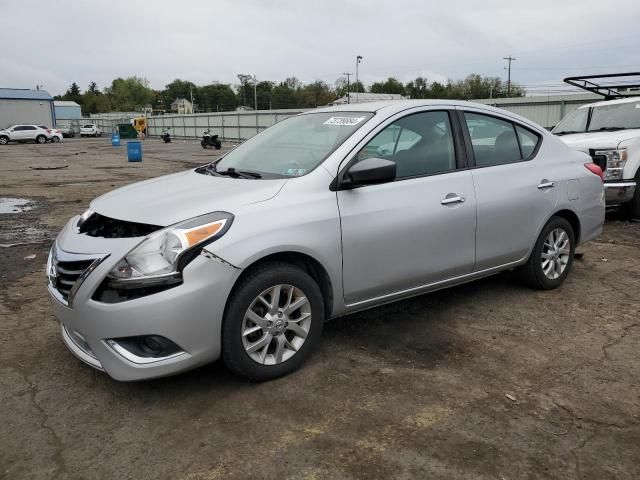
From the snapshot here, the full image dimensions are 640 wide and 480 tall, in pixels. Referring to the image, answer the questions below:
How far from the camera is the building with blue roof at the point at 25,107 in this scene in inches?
Result: 2349

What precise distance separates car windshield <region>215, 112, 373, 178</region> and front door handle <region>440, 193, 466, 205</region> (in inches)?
31.6

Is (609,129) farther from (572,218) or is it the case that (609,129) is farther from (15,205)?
(15,205)

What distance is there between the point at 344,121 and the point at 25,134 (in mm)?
47069

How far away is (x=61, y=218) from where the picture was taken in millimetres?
8836

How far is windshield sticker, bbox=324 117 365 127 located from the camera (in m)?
3.88

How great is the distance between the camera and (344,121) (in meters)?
3.97

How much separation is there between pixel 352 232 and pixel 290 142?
1.03 metres

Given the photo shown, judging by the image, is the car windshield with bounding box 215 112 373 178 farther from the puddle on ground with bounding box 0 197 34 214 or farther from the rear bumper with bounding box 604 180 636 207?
the puddle on ground with bounding box 0 197 34 214

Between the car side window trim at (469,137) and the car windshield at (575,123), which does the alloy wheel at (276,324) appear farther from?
the car windshield at (575,123)

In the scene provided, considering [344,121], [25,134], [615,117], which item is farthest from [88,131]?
[344,121]

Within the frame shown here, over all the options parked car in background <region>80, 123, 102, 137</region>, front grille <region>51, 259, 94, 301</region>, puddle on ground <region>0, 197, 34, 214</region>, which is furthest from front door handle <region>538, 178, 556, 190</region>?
parked car in background <region>80, 123, 102, 137</region>

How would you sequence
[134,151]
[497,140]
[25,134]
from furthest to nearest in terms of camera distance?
1. [25,134]
2. [134,151]
3. [497,140]

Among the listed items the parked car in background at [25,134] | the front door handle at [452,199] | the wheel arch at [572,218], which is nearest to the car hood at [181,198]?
the front door handle at [452,199]

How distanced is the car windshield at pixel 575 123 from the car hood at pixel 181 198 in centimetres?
729
